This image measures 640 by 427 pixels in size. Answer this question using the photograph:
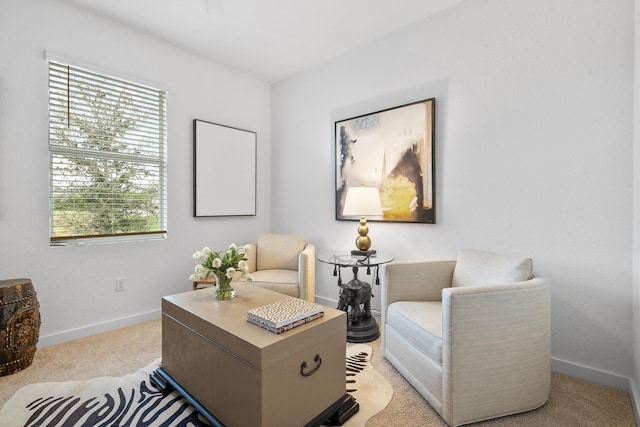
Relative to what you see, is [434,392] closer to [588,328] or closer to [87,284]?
[588,328]

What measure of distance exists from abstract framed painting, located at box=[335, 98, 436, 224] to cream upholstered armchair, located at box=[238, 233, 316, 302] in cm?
58

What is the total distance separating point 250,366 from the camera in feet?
4.27

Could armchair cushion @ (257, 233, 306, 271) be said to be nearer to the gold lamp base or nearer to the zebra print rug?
the gold lamp base

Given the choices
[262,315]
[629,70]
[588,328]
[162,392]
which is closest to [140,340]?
[162,392]

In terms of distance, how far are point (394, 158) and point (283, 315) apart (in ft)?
6.13

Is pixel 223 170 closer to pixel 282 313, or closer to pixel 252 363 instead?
pixel 282 313

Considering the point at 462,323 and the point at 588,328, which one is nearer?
the point at 462,323

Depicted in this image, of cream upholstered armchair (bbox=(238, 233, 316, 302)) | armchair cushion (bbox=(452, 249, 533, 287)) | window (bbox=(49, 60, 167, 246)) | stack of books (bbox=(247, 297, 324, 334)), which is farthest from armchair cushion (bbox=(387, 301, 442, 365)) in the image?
window (bbox=(49, 60, 167, 246))

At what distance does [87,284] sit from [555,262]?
11.6 feet

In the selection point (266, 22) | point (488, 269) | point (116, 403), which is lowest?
point (116, 403)

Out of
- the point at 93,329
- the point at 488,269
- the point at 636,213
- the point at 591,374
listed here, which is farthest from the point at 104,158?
the point at 591,374

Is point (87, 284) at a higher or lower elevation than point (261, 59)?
lower

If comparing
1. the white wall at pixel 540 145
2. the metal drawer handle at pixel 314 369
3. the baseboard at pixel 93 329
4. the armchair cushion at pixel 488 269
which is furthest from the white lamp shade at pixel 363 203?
the baseboard at pixel 93 329

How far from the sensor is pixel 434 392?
1.64m
